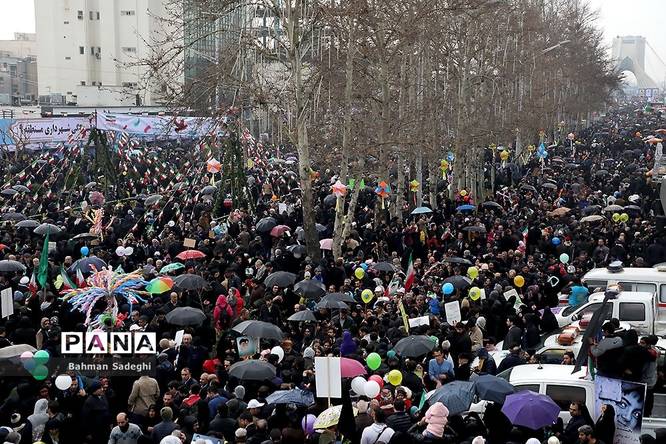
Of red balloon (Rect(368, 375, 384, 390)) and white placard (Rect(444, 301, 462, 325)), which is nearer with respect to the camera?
red balloon (Rect(368, 375, 384, 390))

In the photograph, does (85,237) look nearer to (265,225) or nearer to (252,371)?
(265,225)

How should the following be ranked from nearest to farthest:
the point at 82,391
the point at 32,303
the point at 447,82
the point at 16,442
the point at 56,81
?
the point at 16,442, the point at 82,391, the point at 32,303, the point at 447,82, the point at 56,81

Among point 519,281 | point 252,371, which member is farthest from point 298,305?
Result: point 252,371

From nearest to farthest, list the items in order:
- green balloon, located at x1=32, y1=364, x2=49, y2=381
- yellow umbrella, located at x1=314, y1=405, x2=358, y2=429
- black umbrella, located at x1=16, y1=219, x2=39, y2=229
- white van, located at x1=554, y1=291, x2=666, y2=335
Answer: yellow umbrella, located at x1=314, y1=405, x2=358, y2=429 < green balloon, located at x1=32, y1=364, x2=49, y2=381 < white van, located at x1=554, y1=291, x2=666, y2=335 < black umbrella, located at x1=16, y1=219, x2=39, y2=229

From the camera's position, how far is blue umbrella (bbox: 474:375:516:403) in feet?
36.1

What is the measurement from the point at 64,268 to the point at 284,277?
13.2ft

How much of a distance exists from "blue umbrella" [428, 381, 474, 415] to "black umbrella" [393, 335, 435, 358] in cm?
207

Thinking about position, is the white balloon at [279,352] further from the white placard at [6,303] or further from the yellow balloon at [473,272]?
the yellow balloon at [473,272]

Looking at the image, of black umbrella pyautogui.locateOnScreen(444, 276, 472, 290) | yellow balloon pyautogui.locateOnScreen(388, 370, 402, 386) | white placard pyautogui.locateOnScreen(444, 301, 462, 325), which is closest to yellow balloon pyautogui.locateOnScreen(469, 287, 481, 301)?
black umbrella pyautogui.locateOnScreen(444, 276, 472, 290)

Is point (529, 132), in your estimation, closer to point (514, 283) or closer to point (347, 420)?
point (514, 283)

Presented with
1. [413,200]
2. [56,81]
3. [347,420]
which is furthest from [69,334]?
[56,81]

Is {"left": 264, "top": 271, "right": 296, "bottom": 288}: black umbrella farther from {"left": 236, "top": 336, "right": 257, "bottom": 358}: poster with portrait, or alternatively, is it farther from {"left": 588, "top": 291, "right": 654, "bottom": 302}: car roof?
{"left": 588, "top": 291, "right": 654, "bottom": 302}: car roof

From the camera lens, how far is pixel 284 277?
18.3 m

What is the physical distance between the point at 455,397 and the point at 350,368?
169 cm
